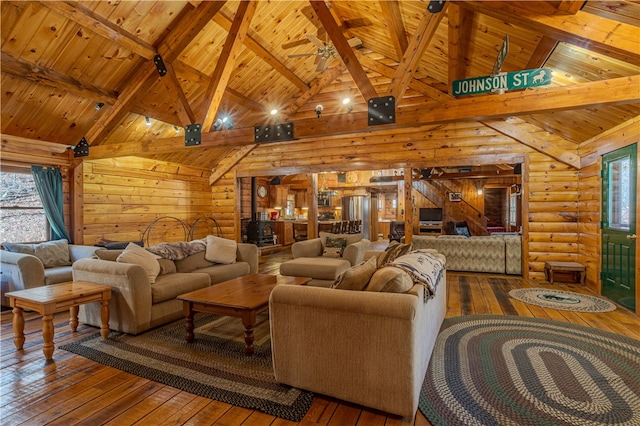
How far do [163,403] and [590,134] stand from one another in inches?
259

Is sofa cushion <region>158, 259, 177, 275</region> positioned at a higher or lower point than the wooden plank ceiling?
lower

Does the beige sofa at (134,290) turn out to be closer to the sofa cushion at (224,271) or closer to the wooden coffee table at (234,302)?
the sofa cushion at (224,271)

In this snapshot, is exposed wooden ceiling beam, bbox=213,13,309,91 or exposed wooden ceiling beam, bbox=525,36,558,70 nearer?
exposed wooden ceiling beam, bbox=525,36,558,70

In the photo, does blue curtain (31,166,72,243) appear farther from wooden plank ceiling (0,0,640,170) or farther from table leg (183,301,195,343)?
table leg (183,301,195,343)

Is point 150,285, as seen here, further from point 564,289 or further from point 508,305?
point 564,289

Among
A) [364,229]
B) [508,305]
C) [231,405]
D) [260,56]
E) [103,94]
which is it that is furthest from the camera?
[364,229]

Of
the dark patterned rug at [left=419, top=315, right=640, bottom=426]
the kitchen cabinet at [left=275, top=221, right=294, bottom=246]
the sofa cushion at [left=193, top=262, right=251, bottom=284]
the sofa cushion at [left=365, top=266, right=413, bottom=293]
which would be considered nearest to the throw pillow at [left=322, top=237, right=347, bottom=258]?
the sofa cushion at [left=193, top=262, right=251, bottom=284]

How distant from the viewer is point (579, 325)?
3414 mm

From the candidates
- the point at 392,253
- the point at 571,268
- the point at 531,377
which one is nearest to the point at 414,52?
the point at 392,253

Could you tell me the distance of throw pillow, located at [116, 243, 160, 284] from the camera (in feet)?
11.5

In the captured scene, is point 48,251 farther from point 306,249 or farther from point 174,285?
point 306,249

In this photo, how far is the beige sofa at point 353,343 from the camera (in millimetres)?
1849

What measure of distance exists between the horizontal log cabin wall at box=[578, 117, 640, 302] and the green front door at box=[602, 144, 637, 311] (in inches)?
5.3

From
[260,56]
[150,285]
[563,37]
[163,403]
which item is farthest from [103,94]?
[563,37]
